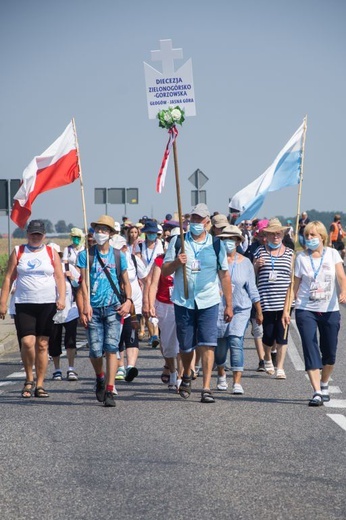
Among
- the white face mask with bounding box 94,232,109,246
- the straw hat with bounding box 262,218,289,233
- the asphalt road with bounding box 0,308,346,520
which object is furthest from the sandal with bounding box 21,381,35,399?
the straw hat with bounding box 262,218,289,233

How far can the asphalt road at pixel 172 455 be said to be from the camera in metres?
6.99

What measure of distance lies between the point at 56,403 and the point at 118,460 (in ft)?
11.1

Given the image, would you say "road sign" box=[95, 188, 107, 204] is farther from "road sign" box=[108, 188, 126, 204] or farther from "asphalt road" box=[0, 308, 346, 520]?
"asphalt road" box=[0, 308, 346, 520]

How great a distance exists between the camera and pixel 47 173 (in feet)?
43.6

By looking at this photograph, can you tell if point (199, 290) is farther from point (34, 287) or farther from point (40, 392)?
point (40, 392)

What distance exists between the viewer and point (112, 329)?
38.8 feet

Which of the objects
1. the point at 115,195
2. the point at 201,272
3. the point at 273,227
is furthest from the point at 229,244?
the point at 115,195

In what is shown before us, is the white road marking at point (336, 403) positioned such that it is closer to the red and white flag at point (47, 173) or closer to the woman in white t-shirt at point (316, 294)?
the woman in white t-shirt at point (316, 294)

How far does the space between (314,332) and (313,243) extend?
34.4 inches

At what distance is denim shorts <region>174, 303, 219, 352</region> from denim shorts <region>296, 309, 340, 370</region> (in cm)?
84

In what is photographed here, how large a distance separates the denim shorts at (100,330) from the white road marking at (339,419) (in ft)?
7.36

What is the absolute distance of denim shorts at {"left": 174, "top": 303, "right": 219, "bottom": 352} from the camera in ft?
39.1

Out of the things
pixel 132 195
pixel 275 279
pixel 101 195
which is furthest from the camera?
pixel 132 195

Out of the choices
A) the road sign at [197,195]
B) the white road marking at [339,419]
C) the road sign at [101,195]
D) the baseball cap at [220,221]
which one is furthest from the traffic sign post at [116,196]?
the white road marking at [339,419]
